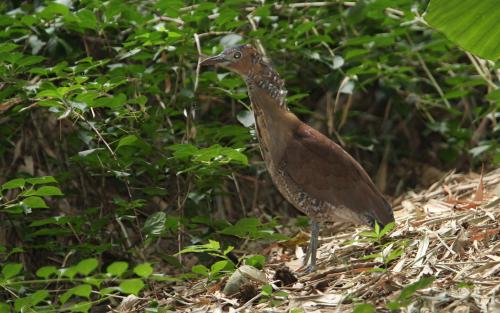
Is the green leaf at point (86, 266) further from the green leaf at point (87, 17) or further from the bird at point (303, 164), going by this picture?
the green leaf at point (87, 17)

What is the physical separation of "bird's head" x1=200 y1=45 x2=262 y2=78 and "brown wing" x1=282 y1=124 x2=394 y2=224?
0.42 meters

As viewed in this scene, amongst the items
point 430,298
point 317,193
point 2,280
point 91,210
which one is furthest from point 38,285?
point 430,298

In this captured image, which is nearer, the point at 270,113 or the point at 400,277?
the point at 400,277

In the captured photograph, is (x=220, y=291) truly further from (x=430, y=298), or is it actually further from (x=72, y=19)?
(x=72, y=19)

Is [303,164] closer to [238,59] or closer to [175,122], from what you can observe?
[238,59]

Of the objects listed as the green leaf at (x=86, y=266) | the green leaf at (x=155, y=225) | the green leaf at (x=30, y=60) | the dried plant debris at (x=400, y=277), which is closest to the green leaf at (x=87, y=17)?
the green leaf at (x=30, y=60)

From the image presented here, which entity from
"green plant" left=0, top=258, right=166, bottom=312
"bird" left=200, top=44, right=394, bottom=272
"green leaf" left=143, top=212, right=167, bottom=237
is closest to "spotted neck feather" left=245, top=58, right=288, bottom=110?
"bird" left=200, top=44, right=394, bottom=272

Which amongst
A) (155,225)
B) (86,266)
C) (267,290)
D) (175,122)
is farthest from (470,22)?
(86,266)

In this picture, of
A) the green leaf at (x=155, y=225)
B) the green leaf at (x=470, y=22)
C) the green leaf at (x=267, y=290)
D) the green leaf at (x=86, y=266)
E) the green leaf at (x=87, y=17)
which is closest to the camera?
the green leaf at (x=86, y=266)

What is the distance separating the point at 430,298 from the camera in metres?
3.10

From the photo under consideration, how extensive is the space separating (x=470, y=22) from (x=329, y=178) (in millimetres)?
1028

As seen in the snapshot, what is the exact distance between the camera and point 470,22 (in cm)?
407

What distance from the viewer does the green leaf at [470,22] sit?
156 inches

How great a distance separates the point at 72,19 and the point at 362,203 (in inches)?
72.5
